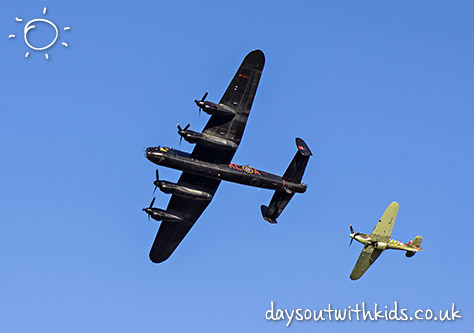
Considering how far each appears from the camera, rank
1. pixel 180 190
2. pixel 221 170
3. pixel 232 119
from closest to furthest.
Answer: pixel 232 119, pixel 221 170, pixel 180 190

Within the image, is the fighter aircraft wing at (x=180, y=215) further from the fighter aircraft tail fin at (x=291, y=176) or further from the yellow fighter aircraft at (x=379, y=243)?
the yellow fighter aircraft at (x=379, y=243)

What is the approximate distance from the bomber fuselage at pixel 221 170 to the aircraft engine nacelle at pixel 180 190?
7.04ft

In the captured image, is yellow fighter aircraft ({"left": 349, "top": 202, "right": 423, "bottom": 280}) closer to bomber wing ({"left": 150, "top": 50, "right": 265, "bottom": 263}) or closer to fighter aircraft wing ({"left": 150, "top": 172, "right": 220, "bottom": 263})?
fighter aircraft wing ({"left": 150, "top": 172, "right": 220, "bottom": 263})

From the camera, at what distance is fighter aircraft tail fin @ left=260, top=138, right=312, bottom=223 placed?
191ft

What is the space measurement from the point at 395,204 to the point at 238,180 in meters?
21.5

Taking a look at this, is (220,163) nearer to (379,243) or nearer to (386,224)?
(386,224)

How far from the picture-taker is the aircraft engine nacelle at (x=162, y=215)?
58531 millimetres

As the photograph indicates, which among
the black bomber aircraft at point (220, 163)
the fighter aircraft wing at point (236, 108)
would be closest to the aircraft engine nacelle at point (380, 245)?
the black bomber aircraft at point (220, 163)

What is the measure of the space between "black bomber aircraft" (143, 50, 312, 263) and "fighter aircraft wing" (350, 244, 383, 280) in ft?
54.1

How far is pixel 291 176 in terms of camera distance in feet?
192

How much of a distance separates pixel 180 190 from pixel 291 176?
9550 mm

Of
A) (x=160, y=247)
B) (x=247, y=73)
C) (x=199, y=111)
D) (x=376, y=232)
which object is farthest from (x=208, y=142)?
(x=376, y=232)

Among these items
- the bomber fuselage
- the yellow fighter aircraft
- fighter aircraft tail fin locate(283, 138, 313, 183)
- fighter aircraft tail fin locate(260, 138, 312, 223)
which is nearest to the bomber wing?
the bomber fuselage

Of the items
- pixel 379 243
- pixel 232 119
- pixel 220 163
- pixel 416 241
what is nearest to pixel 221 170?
pixel 220 163
